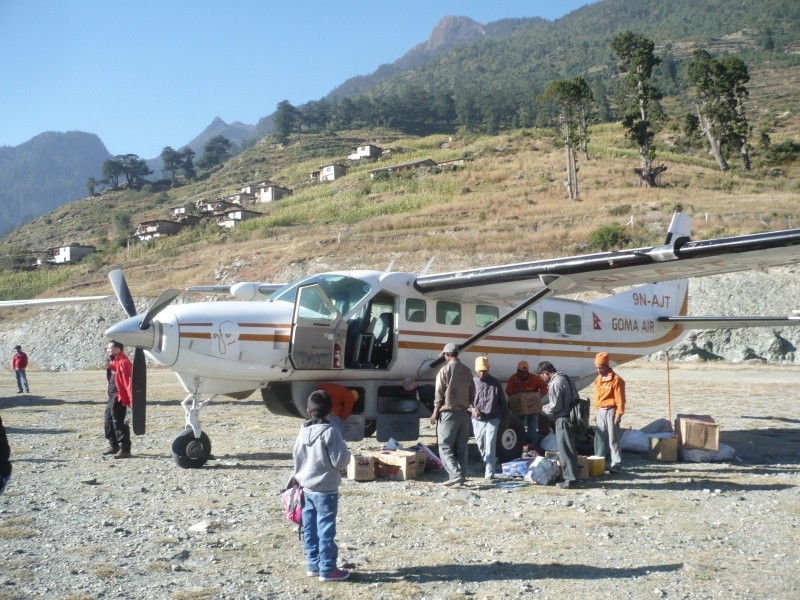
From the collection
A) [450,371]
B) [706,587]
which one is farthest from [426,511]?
[706,587]

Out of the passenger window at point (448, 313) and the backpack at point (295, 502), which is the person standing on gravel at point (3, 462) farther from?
the passenger window at point (448, 313)

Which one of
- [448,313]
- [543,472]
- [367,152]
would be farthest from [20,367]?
[367,152]

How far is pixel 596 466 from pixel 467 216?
4996cm

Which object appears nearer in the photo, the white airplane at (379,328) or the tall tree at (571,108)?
the white airplane at (379,328)

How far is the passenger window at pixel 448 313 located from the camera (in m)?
12.6

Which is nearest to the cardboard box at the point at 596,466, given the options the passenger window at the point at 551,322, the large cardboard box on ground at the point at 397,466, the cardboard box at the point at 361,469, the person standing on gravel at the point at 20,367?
the large cardboard box on ground at the point at 397,466

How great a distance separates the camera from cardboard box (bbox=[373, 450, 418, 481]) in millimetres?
9938

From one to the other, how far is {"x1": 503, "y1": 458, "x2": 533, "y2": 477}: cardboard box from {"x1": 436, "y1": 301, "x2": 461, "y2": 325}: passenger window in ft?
10.3

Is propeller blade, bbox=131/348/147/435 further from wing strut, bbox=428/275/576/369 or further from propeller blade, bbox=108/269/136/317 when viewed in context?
wing strut, bbox=428/275/576/369

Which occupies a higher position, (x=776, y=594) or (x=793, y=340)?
(x=776, y=594)

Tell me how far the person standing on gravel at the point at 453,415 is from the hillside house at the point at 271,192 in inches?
3818

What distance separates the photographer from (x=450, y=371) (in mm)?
9516

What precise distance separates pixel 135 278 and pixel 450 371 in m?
50.8

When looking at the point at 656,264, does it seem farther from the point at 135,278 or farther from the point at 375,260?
the point at 135,278
